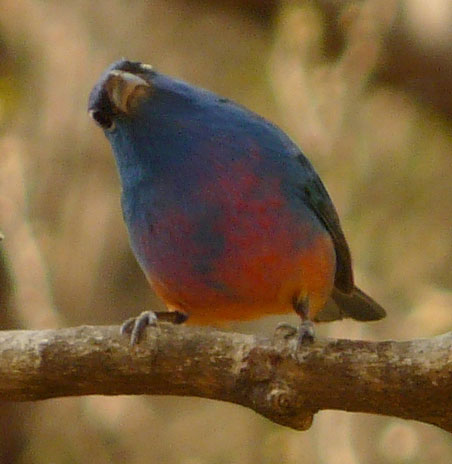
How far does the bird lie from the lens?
9.77 feet

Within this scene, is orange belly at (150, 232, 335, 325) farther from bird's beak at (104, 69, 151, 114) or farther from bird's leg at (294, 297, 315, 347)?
bird's beak at (104, 69, 151, 114)

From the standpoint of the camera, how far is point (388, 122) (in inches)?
228

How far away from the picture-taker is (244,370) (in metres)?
2.35

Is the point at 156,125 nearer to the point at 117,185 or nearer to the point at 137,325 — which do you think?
the point at 137,325

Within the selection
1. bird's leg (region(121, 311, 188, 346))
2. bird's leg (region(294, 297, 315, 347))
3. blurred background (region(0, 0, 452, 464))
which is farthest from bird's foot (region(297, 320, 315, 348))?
blurred background (region(0, 0, 452, 464))

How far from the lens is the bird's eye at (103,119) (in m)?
3.04

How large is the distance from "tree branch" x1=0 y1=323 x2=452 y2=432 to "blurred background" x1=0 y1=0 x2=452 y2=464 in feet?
6.80

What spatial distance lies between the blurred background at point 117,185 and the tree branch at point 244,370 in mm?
2074

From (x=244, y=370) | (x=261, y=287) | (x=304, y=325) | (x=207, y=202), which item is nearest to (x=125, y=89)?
(x=207, y=202)

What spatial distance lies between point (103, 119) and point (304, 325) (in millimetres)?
946

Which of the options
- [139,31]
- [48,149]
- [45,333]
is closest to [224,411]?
[48,149]

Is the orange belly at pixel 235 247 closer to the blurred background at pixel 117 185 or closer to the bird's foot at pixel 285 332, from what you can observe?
the bird's foot at pixel 285 332

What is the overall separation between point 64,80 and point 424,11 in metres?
2.19

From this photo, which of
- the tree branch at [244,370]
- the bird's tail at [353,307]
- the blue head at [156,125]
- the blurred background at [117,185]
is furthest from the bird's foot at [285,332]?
the blurred background at [117,185]
